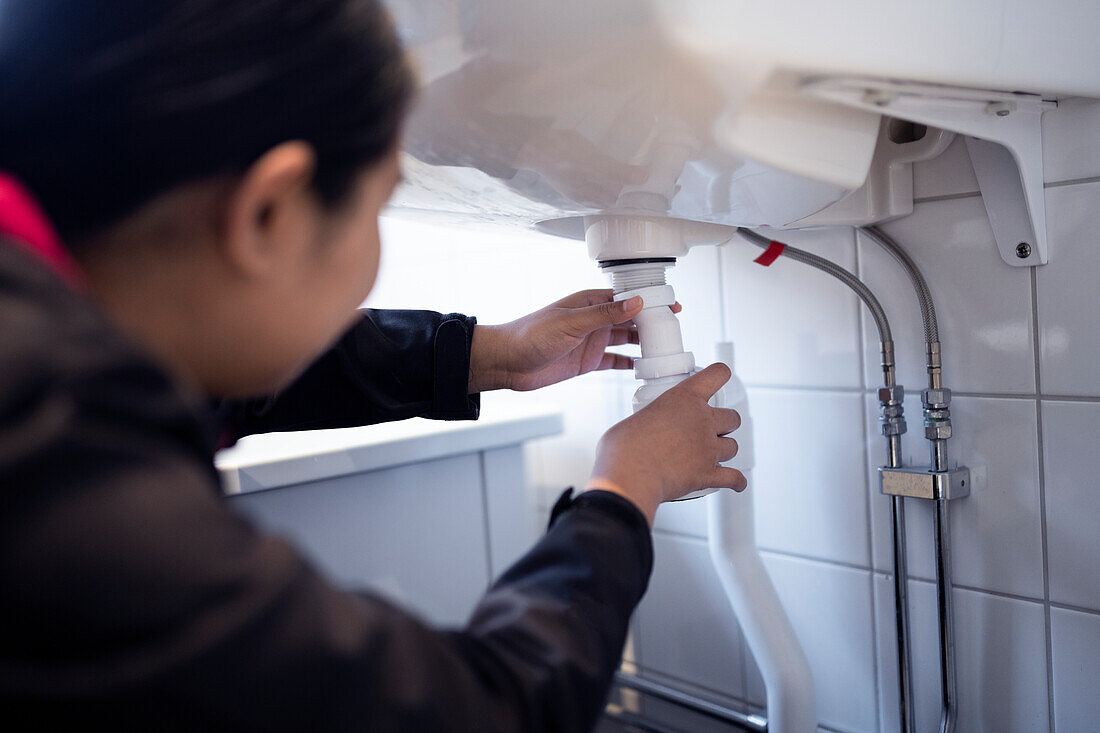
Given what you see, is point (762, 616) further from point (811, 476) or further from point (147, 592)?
point (147, 592)

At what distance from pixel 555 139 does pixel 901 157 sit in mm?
350

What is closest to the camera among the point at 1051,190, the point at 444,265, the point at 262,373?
the point at 262,373

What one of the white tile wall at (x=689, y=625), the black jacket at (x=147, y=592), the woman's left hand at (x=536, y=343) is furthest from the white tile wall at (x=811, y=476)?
the black jacket at (x=147, y=592)

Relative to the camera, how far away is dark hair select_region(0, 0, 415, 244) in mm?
274

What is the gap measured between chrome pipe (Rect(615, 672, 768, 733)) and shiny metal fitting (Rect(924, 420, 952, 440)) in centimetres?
35

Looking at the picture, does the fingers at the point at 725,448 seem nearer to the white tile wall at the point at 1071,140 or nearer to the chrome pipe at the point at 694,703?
the white tile wall at the point at 1071,140

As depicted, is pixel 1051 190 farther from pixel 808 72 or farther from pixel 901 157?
pixel 808 72

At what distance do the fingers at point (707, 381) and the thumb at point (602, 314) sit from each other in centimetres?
8

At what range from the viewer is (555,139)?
43 cm

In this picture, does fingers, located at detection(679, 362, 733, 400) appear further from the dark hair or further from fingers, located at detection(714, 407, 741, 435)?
the dark hair

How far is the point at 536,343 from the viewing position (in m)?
0.66

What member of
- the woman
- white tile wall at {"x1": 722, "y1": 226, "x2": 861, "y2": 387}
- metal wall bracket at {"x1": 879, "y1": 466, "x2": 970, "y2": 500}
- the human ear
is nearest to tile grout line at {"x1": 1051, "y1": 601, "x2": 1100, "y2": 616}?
metal wall bracket at {"x1": 879, "y1": 466, "x2": 970, "y2": 500}

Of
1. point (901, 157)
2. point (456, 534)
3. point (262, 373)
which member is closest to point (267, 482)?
point (456, 534)

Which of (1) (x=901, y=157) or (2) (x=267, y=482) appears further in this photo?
(2) (x=267, y=482)
